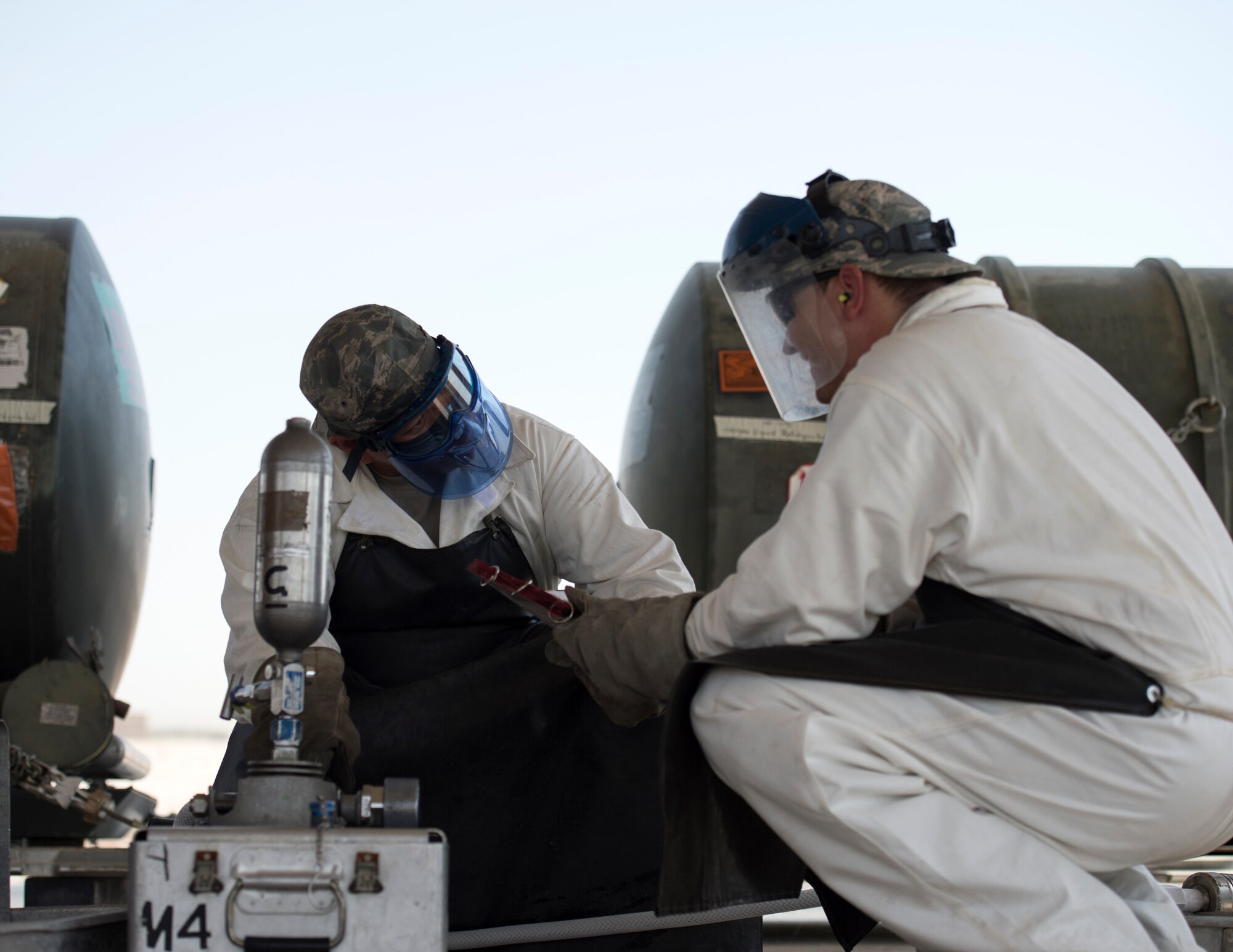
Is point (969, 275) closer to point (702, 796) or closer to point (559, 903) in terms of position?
point (702, 796)

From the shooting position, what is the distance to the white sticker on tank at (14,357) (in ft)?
12.2

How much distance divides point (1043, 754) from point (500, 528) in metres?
1.41

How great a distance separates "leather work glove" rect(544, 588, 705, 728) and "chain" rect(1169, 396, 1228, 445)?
7.22 feet

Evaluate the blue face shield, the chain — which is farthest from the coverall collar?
the chain

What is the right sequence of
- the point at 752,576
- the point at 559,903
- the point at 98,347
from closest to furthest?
the point at 752,576 → the point at 559,903 → the point at 98,347

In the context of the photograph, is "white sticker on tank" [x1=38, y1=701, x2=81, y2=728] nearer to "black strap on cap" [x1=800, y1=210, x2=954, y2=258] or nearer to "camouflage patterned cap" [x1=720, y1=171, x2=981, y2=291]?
"camouflage patterned cap" [x1=720, y1=171, x2=981, y2=291]

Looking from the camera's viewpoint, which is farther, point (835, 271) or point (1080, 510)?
point (835, 271)

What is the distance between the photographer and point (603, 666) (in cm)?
214

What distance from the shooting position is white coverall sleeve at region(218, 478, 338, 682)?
244cm

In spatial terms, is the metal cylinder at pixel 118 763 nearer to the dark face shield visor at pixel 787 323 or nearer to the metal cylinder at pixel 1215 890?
the dark face shield visor at pixel 787 323

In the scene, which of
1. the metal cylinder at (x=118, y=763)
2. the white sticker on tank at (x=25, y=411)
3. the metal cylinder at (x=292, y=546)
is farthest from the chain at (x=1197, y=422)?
the white sticker on tank at (x=25, y=411)

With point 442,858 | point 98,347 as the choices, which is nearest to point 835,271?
point 442,858

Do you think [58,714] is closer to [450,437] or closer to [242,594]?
[242,594]

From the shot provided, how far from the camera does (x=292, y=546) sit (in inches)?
68.5
